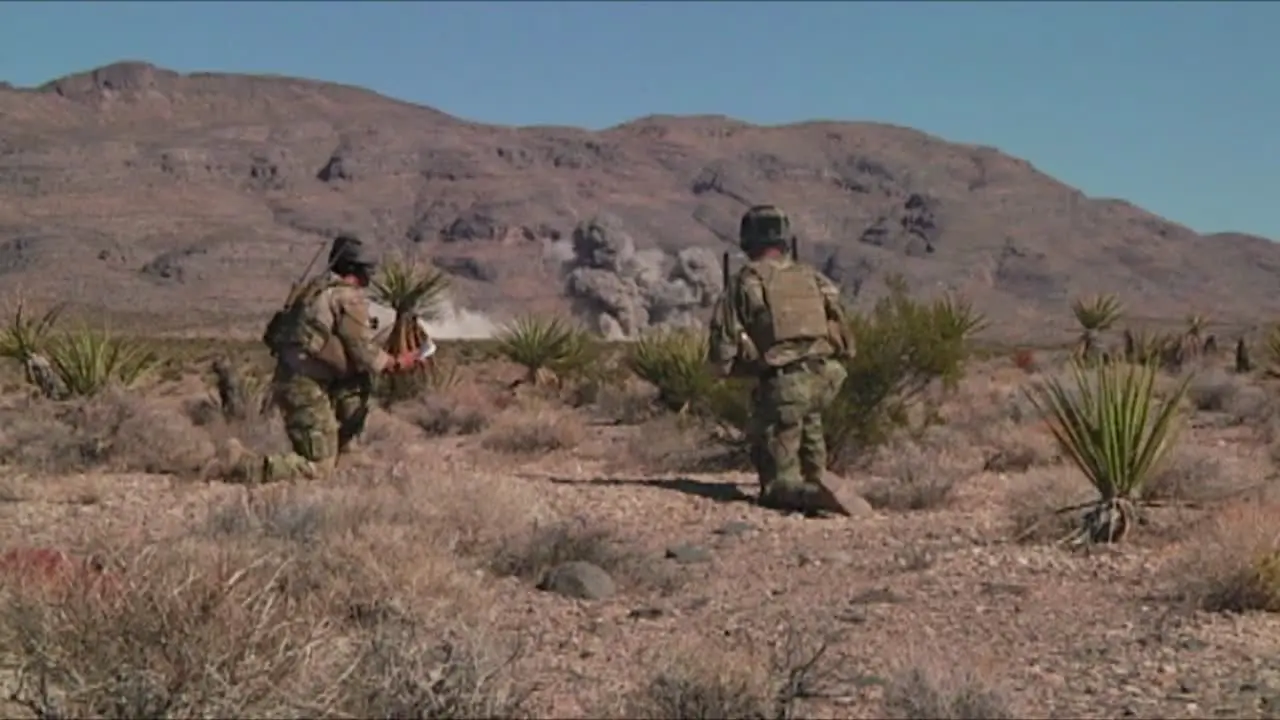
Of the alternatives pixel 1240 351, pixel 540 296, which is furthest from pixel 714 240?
pixel 1240 351

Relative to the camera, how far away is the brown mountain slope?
118m

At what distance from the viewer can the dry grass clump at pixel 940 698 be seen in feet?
17.3

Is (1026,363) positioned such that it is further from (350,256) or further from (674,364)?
(350,256)

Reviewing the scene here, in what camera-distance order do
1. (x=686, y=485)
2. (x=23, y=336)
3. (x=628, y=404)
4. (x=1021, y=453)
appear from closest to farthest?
1. (x=686, y=485)
2. (x=1021, y=453)
3. (x=23, y=336)
4. (x=628, y=404)

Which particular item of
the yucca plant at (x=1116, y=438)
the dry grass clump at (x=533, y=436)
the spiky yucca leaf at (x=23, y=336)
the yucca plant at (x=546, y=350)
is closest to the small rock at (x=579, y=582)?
the yucca plant at (x=1116, y=438)

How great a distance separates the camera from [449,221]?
6614 inches

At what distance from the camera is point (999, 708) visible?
→ 5316 millimetres

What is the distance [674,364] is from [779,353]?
30.8 ft

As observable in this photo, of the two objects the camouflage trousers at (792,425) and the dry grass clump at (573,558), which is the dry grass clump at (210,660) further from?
the camouflage trousers at (792,425)

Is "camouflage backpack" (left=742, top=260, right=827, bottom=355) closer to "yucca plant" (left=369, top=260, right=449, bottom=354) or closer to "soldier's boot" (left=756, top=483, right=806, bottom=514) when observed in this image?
"soldier's boot" (left=756, top=483, right=806, bottom=514)

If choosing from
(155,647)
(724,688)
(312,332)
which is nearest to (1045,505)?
(724,688)

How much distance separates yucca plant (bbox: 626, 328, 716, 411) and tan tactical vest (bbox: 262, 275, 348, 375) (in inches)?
272

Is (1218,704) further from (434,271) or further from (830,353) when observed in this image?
(434,271)

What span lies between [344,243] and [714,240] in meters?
155
